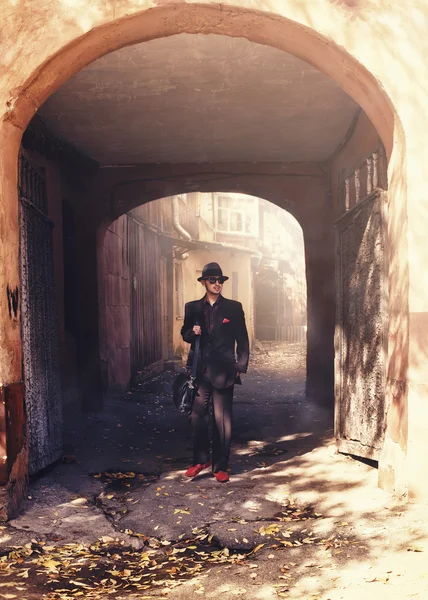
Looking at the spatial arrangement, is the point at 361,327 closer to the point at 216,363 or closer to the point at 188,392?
the point at 216,363

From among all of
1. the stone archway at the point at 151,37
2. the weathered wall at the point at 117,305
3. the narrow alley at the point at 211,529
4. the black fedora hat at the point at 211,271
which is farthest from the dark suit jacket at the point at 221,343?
the weathered wall at the point at 117,305

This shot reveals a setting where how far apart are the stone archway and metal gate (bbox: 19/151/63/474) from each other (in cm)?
66

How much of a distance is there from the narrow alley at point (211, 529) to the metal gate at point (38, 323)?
0.36 meters

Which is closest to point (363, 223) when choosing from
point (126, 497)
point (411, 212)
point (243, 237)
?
point (411, 212)

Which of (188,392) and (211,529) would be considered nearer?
(211,529)

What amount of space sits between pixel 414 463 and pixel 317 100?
452cm

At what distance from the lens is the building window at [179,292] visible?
20.0 m

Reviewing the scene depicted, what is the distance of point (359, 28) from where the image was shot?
4.28 m

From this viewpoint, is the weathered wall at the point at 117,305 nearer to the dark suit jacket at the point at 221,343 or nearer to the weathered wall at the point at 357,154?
the weathered wall at the point at 357,154

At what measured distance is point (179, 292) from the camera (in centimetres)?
2045

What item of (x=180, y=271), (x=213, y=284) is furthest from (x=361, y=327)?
(x=180, y=271)

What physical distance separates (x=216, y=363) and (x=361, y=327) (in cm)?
152

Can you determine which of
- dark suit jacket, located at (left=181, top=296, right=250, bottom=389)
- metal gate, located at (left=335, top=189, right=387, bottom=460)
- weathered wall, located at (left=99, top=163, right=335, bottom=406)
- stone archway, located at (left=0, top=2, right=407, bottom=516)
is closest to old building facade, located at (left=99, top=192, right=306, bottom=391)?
weathered wall, located at (left=99, top=163, right=335, bottom=406)

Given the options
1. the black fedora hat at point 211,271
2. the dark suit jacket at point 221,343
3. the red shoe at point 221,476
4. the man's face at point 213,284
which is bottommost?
the red shoe at point 221,476
